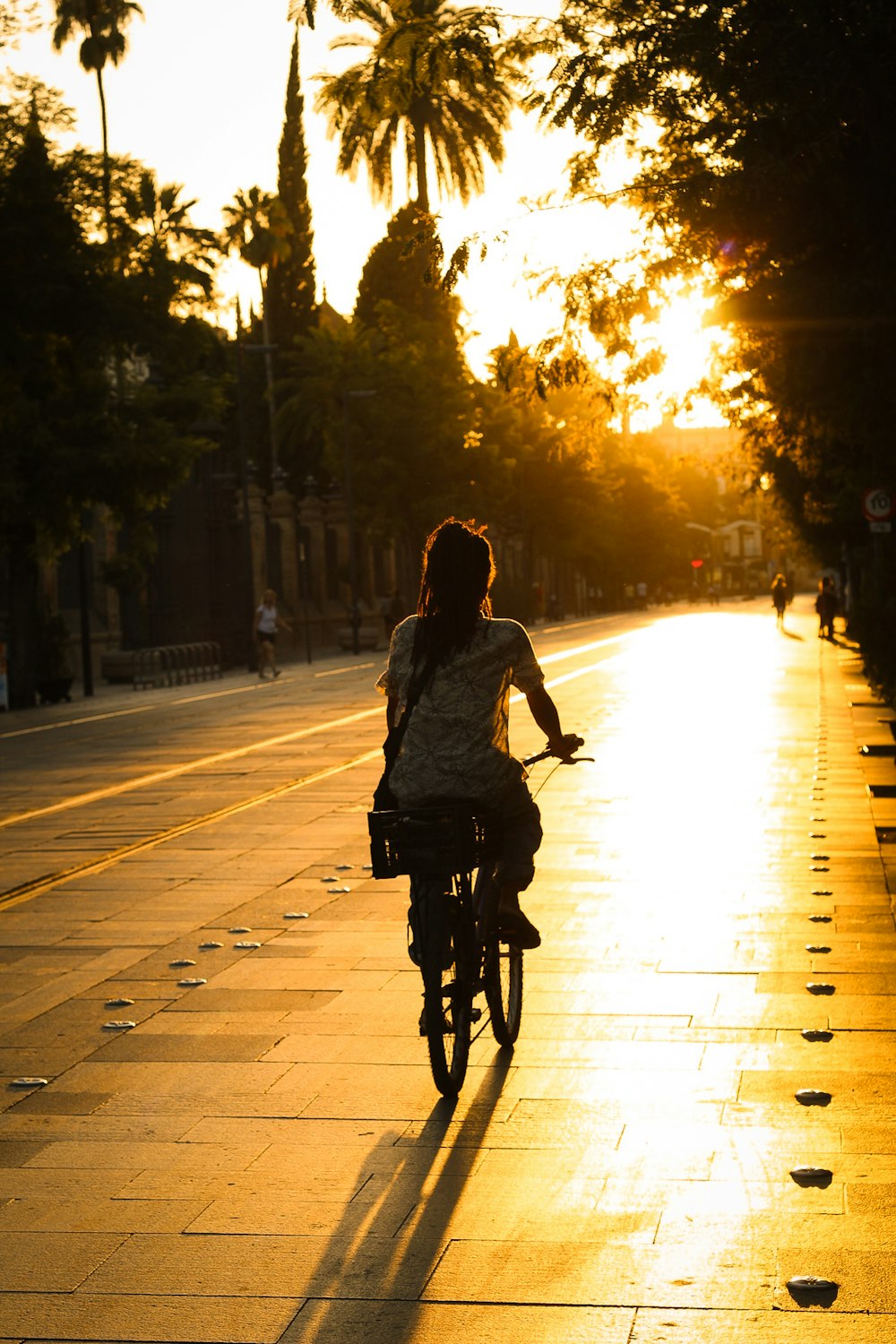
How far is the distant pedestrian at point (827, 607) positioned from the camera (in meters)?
47.8

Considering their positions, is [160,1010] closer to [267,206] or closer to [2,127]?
[2,127]

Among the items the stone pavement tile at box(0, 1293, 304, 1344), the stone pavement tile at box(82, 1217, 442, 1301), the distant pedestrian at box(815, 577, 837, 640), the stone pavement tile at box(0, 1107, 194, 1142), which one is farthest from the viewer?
the distant pedestrian at box(815, 577, 837, 640)

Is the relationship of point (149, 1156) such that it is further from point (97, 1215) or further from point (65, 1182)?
point (97, 1215)

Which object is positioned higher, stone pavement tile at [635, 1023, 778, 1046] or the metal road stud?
the metal road stud

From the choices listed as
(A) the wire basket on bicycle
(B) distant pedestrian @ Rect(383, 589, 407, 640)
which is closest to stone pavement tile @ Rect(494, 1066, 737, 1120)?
(A) the wire basket on bicycle

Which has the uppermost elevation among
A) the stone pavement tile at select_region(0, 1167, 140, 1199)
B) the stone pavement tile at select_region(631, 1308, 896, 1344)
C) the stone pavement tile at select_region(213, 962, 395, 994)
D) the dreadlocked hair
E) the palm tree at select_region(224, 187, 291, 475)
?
the palm tree at select_region(224, 187, 291, 475)

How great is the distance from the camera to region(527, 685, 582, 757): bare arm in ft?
21.7

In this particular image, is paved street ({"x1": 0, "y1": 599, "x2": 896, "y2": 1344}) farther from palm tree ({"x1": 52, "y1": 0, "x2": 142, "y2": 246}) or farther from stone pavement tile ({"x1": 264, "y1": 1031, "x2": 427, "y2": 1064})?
palm tree ({"x1": 52, "y1": 0, "x2": 142, "y2": 246})

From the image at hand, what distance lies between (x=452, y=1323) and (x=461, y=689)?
2.43 meters

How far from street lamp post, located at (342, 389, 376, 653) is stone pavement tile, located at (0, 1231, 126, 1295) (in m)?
46.4

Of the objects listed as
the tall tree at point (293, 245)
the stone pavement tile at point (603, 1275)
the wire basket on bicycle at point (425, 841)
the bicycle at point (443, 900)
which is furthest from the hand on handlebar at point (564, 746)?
the tall tree at point (293, 245)

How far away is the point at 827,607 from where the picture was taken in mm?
47938

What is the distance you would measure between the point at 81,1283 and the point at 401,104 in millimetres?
9461

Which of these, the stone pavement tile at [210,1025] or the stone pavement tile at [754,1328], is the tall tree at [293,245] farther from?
the stone pavement tile at [754,1328]
